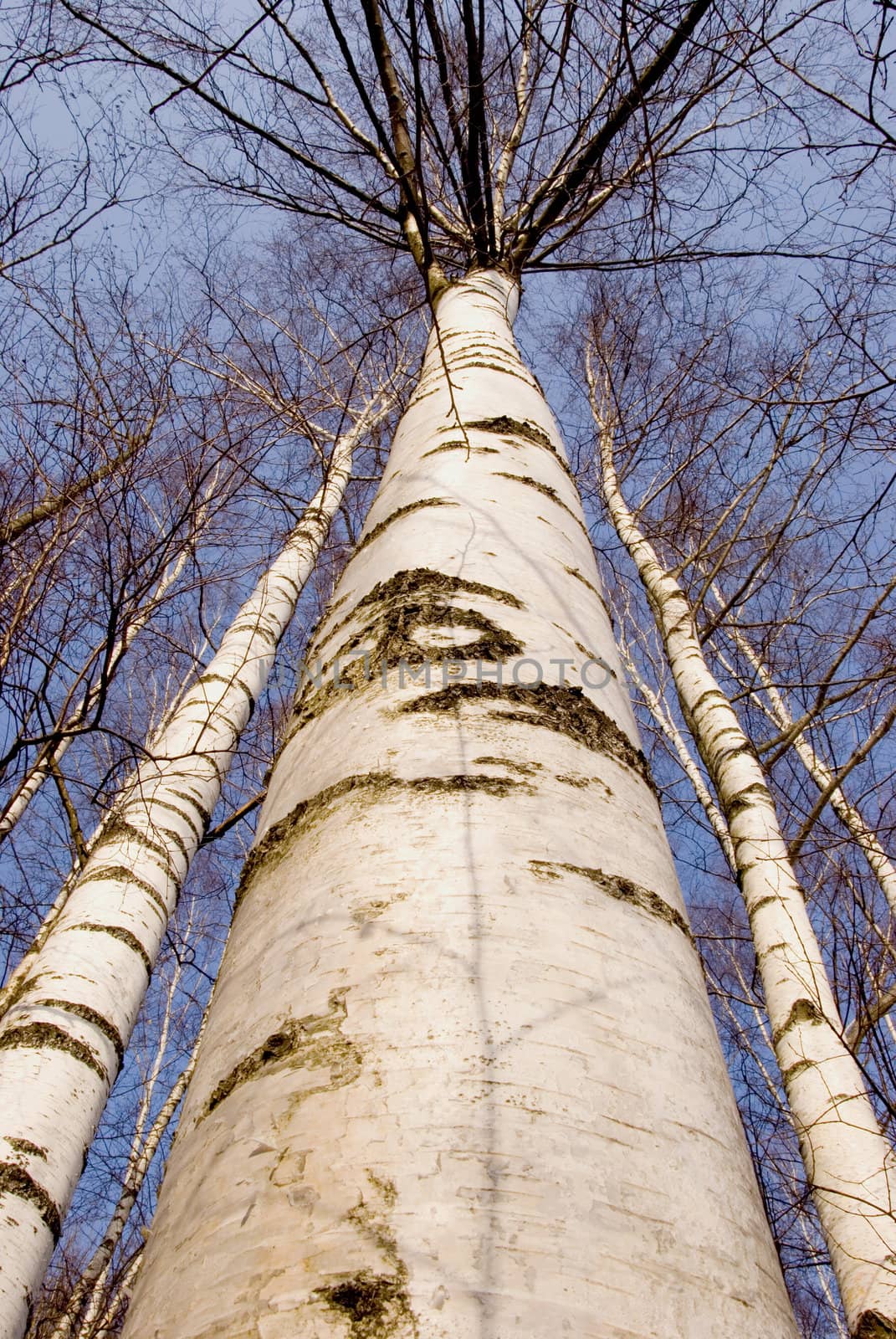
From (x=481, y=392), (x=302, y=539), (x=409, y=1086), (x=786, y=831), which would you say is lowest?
(x=409, y=1086)

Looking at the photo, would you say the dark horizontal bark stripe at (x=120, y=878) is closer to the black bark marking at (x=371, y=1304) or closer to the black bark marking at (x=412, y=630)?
the black bark marking at (x=412, y=630)

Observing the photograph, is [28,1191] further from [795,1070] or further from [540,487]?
[795,1070]

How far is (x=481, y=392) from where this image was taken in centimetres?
161

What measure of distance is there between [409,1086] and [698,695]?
3.36m

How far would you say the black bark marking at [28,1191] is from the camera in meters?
1.57

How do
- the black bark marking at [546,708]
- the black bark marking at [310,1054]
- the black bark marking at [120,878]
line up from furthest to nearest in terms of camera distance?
1. the black bark marking at [120,878]
2. the black bark marking at [546,708]
3. the black bark marking at [310,1054]

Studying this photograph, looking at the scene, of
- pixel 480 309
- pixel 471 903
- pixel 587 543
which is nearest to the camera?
pixel 471 903

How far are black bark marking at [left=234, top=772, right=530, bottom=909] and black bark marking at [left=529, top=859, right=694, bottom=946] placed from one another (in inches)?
3.3

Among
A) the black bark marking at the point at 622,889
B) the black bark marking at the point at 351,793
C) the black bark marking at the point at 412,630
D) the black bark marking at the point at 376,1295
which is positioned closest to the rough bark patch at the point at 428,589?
the black bark marking at the point at 412,630

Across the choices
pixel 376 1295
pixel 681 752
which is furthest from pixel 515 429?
pixel 681 752

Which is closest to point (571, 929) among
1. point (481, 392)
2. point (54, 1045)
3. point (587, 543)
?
point (587, 543)

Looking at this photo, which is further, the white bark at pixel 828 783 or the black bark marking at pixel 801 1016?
the white bark at pixel 828 783

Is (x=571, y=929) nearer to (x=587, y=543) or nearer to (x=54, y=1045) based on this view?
(x=587, y=543)

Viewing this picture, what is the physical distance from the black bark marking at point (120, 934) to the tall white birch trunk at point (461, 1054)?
1410 millimetres
